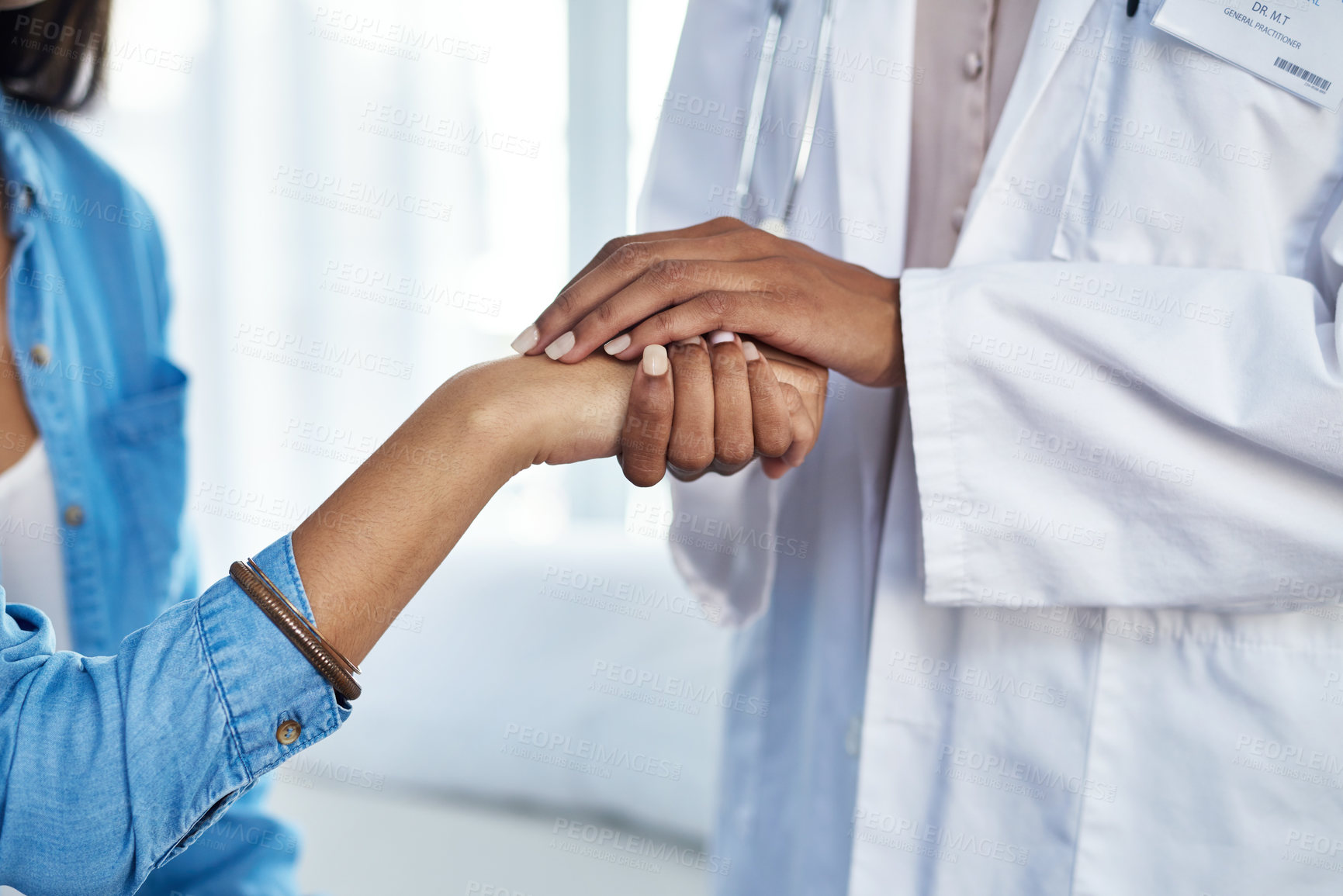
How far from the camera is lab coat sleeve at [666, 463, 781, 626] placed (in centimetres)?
95

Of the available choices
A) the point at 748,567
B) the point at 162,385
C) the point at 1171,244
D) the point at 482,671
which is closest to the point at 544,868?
the point at 482,671

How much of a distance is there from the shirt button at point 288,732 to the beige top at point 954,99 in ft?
2.37

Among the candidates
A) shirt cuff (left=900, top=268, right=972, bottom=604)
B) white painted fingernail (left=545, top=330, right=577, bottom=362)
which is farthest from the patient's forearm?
shirt cuff (left=900, top=268, right=972, bottom=604)

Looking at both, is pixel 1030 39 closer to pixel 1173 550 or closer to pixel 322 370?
pixel 1173 550

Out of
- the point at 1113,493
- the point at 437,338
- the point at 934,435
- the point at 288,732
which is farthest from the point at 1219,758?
the point at 437,338

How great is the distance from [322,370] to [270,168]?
48 cm

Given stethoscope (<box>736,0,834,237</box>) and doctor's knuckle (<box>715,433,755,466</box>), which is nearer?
doctor's knuckle (<box>715,433,755,466</box>)

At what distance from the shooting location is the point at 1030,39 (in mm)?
784

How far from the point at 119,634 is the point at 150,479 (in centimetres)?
17

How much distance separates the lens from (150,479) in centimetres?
97

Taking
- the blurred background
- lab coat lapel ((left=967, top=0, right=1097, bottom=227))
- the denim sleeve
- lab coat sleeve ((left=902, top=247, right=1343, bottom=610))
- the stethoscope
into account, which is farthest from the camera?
the blurred background

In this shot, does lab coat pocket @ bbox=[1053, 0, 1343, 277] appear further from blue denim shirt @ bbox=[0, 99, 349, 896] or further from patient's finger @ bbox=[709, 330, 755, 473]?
blue denim shirt @ bbox=[0, 99, 349, 896]

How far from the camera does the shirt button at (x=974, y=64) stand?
846mm

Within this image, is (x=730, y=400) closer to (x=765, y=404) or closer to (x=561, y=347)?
(x=765, y=404)
